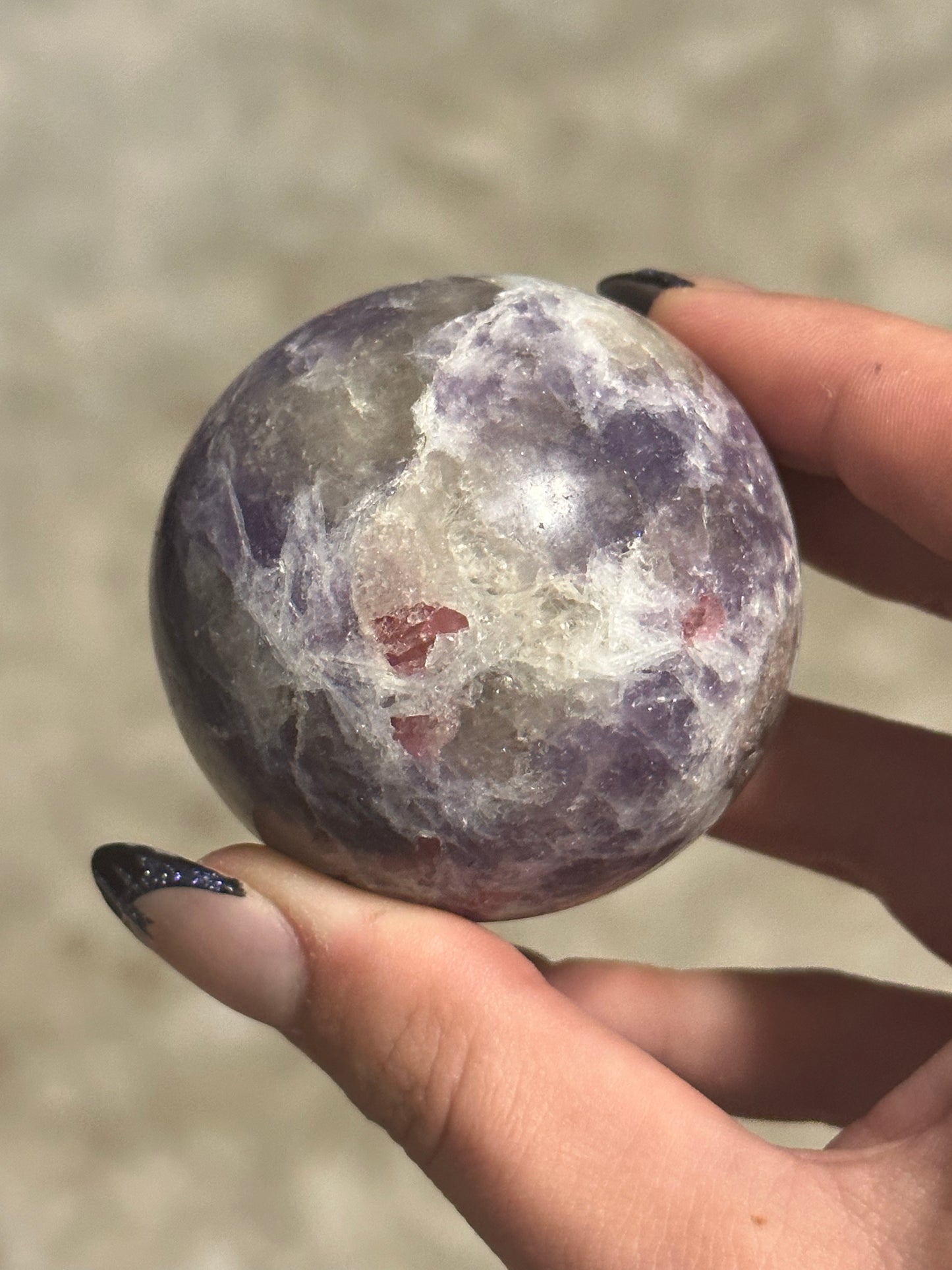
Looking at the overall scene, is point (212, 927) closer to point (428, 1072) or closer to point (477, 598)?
point (428, 1072)

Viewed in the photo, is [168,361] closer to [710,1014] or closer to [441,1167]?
[710,1014]

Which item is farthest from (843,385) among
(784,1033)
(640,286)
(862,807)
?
(784,1033)

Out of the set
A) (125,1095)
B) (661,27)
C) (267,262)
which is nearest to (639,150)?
(661,27)

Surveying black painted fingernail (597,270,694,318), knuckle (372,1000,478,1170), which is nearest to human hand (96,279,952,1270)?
knuckle (372,1000,478,1170)

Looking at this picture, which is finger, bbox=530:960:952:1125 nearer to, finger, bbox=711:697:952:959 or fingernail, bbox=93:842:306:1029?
finger, bbox=711:697:952:959

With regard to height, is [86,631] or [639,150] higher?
[639,150]
